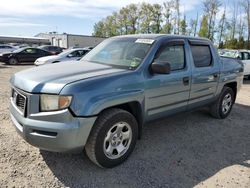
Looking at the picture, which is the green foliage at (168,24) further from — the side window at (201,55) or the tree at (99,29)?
the side window at (201,55)

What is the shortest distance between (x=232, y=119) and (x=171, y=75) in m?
2.76

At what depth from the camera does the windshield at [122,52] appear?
161 inches

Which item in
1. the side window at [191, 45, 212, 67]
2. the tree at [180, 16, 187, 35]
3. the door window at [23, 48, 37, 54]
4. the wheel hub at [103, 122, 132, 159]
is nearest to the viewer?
the wheel hub at [103, 122, 132, 159]

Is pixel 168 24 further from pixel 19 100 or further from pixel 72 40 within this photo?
pixel 19 100

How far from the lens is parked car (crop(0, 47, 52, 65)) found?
19.7 meters

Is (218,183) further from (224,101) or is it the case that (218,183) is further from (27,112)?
(224,101)

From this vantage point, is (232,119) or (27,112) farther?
(232,119)

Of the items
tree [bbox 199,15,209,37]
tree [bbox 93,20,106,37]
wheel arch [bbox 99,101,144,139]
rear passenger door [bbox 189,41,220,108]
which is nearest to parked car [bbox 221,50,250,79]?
rear passenger door [bbox 189,41,220,108]

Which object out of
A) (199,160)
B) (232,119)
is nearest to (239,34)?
(232,119)

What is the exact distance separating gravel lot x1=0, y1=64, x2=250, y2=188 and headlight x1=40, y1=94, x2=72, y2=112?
912 millimetres

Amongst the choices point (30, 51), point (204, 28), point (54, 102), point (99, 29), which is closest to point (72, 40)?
point (99, 29)

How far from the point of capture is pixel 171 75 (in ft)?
14.2

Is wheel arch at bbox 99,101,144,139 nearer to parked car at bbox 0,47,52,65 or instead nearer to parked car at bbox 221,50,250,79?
parked car at bbox 221,50,250,79

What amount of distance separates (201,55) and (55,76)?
3002 mm
